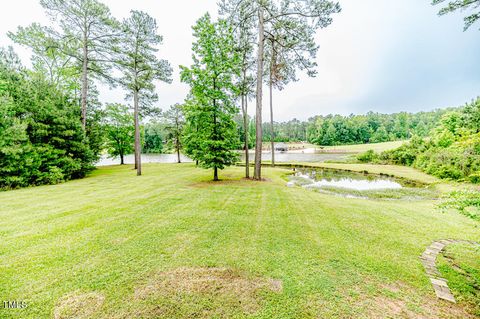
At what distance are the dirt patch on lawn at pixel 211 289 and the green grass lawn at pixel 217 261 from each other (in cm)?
1

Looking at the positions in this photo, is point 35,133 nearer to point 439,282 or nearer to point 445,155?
point 439,282

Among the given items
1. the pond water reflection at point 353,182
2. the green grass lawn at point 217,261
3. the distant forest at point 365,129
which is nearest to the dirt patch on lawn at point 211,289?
the green grass lawn at point 217,261

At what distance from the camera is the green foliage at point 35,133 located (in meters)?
9.52

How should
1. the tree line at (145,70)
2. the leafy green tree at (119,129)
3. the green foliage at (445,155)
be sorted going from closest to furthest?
the tree line at (145,70)
the green foliage at (445,155)
the leafy green tree at (119,129)

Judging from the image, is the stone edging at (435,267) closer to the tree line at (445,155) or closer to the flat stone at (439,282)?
the flat stone at (439,282)

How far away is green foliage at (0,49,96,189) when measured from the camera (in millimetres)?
9516

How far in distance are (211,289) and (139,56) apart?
1627cm

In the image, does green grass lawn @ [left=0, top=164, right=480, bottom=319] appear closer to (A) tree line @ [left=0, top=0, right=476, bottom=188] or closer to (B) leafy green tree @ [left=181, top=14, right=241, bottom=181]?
(B) leafy green tree @ [left=181, top=14, right=241, bottom=181]

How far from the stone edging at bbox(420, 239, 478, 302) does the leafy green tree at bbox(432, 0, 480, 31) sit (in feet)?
20.6

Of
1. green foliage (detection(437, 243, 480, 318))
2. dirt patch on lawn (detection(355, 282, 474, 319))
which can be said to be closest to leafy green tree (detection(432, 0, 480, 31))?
green foliage (detection(437, 243, 480, 318))

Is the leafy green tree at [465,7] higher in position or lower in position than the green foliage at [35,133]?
higher

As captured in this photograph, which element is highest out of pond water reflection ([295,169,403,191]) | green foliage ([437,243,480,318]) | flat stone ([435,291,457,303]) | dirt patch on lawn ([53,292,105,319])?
dirt patch on lawn ([53,292,105,319])

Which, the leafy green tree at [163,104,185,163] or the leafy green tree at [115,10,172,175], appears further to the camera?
the leafy green tree at [163,104,185,163]

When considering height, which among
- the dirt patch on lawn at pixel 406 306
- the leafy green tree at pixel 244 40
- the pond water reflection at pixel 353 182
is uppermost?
the leafy green tree at pixel 244 40
